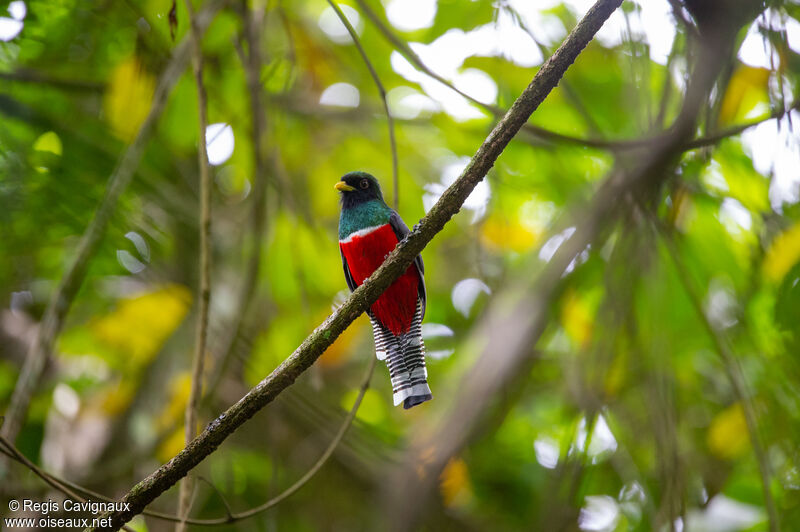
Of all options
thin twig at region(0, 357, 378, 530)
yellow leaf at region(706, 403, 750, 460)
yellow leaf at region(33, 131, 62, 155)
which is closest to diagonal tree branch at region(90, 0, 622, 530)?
thin twig at region(0, 357, 378, 530)

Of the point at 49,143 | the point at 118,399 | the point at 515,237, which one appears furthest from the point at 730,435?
the point at 49,143

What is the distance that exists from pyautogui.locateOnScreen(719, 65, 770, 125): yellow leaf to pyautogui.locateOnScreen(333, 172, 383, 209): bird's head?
6.33ft

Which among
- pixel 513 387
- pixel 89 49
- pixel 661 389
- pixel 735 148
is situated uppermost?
pixel 89 49

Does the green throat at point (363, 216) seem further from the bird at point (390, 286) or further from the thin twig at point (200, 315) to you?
the thin twig at point (200, 315)

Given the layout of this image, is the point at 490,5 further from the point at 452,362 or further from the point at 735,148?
the point at 452,362

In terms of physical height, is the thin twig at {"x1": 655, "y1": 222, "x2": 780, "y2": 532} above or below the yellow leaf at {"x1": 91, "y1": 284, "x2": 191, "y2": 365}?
below

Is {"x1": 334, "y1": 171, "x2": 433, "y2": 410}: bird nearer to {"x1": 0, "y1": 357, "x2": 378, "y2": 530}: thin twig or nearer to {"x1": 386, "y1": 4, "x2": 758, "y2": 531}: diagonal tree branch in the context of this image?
{"x1": 0, "y1": 357, "x2": 378, "y2": 530}: thin twig

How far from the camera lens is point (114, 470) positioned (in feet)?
13.2

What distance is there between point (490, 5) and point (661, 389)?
2.14 meters

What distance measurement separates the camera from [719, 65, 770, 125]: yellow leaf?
375 cm

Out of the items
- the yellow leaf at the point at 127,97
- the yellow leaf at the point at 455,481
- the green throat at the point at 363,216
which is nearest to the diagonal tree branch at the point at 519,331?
the yellow leaf at the point at 455,481

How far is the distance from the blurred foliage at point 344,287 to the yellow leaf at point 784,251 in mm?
12

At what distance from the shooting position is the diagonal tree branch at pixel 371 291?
1814 mm

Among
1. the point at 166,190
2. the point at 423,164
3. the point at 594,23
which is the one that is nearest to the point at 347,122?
the point at 423,164
